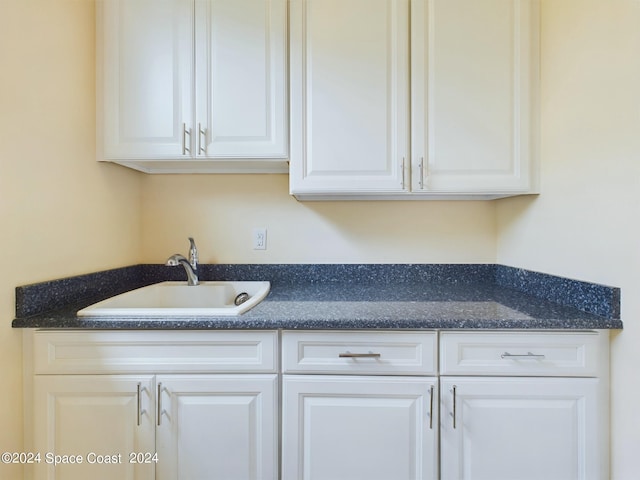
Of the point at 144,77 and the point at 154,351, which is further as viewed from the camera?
the point at 144,77

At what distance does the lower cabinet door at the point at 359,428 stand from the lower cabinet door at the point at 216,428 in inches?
2.8

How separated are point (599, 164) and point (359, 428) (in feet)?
3.65

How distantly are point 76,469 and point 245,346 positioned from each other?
67 cm

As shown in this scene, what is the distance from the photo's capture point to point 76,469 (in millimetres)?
1033

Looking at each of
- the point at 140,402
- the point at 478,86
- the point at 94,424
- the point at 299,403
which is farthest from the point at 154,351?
the point at 478,86

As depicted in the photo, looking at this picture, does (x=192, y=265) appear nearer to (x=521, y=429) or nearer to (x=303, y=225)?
(x=303, y=225)

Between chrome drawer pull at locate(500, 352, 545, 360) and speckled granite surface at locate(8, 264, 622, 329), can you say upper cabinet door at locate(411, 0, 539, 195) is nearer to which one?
speckled granite surface at locate(8, 264, 622, 329)

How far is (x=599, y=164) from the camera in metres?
1.01

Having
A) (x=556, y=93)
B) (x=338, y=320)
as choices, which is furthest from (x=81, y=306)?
(x=556, y=93)

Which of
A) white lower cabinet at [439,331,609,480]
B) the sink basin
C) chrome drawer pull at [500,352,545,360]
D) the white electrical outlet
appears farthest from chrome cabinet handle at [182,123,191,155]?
chrome drawer pull at [500,352,545,360]

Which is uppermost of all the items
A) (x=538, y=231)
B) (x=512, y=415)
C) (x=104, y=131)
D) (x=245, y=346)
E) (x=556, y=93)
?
(x=556, y=93)

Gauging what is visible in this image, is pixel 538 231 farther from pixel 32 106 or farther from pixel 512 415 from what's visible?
pixel 32 106

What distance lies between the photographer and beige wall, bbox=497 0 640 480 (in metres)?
0.91

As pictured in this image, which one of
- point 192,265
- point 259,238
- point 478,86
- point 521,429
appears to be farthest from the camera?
point 259,238
